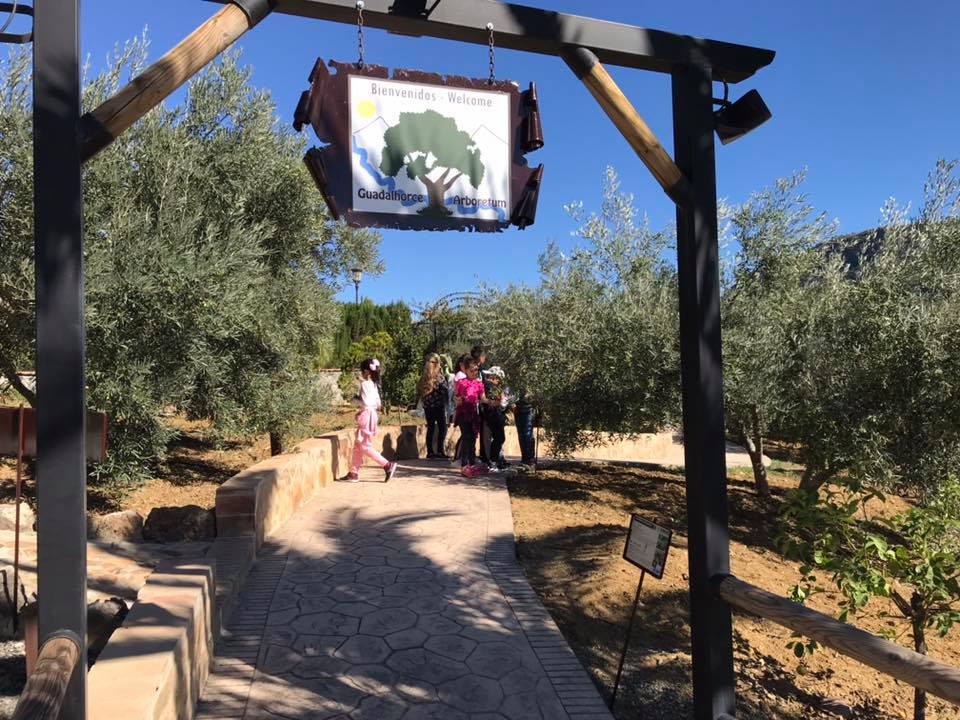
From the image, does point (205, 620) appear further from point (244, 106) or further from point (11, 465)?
point (11, 465)

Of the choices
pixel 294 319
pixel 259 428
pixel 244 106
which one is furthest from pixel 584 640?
pixel 244 106

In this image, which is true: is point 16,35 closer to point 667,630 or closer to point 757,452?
point 667,630

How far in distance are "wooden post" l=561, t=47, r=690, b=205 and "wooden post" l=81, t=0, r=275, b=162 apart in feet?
4.67

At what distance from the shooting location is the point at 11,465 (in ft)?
29.5

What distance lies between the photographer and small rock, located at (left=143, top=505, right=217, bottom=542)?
18.6ft

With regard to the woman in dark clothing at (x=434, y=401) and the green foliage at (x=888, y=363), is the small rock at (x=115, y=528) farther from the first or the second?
the green foliage at (x=888, y=363)

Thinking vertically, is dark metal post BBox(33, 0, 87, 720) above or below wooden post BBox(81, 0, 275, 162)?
below

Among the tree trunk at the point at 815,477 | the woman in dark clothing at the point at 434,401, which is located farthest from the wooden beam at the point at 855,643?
the woman in dark clothing at the point at 434,401

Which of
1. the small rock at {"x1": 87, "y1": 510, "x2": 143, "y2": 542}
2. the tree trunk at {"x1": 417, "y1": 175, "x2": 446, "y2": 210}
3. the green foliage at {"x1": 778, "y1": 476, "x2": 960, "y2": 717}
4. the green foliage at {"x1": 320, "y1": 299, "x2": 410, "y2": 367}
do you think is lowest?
the small rock at {"x1": 87, "y1": 510, "x2": 143, "y2": 542}

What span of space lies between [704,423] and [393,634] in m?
2.46

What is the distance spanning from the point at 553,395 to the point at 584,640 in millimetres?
4519

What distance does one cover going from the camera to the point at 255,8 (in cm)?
268

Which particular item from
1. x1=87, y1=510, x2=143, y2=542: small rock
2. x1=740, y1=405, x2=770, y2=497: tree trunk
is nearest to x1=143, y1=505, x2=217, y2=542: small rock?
x1=87, y1=510, x2=143, y2=542: small rock

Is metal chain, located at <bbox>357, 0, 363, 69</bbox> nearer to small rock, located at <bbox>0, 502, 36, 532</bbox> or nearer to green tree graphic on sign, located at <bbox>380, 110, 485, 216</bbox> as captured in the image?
green tree graphic on sign, located at <bbox>380, 110, 485, 216</bbox>
